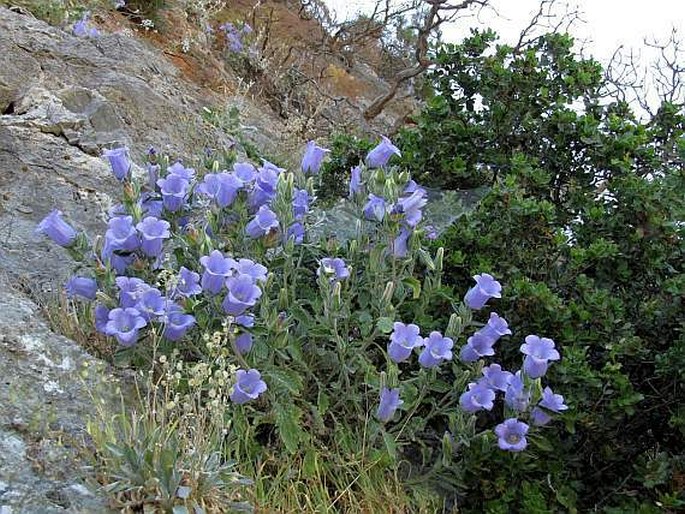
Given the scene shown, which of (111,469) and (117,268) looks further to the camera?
(117,268)

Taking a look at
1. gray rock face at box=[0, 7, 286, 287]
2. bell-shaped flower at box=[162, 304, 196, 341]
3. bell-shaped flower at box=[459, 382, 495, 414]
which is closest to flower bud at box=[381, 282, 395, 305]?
bell-shaped flower at box=[459, 382, 495, 414]

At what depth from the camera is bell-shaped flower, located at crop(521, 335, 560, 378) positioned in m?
2.53

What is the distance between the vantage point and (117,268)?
Result: 8.75 feet

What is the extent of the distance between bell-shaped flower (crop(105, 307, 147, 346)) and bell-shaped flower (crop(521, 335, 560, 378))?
119 centimetres

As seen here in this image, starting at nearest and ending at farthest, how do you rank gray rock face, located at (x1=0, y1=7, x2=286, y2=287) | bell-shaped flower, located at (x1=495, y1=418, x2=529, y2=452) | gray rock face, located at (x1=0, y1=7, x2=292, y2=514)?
1. gray rock face, located at (x1=0, y1=7, x2=292, y2=514)
2. bell-shaped flower, located at (x1=495, y1=418, x2=529, y2=452)
3. gray rock face, located at (x1=0, y1=7, x2=286, y2=287)

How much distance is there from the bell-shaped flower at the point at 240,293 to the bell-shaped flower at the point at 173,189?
0.48m

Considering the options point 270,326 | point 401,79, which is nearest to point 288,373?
point 270,326

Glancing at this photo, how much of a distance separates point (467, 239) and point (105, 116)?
2.34 meters

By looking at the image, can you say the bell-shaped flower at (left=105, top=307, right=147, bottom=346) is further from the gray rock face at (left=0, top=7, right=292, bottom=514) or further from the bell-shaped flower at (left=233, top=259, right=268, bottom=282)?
the bell-shaped flower at (left=233, top=259, right=268, bottom=282)

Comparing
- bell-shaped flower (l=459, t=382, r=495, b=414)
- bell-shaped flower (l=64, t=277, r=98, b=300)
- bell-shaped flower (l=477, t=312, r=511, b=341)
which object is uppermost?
bell-shaped flower (l=477, t=312, r=511, b=341)

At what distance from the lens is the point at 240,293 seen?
241cm

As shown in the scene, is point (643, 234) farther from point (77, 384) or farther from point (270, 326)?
point (77, 384)

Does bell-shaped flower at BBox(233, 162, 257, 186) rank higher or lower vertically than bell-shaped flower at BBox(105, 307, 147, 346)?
higher

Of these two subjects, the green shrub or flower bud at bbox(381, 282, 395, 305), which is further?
the green shrub
